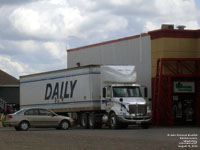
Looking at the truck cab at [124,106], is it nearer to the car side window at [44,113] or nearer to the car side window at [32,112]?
the car side window at [44,113]

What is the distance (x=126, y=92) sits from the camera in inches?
1416

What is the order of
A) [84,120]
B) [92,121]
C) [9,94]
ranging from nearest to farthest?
[92,121], [84,120], [9,94]

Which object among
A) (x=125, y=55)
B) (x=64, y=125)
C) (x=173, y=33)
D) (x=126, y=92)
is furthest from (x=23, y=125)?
(x=125, y=55)

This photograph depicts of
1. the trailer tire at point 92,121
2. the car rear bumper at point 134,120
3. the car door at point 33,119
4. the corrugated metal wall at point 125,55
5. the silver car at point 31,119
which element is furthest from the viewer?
the corrugated metal wall at point 125,55

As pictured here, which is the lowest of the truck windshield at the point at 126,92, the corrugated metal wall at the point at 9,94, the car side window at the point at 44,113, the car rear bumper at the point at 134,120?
the car rear bumper at the point at 134,120

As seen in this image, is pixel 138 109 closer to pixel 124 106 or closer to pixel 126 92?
pixel 124 106

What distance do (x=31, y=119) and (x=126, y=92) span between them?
5.74 metres

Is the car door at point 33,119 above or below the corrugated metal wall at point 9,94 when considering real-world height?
below

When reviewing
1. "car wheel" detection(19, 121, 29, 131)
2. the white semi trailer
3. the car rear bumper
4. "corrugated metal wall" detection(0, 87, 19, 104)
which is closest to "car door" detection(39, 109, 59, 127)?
"car wheel" detection(19, 121, 29, 131)

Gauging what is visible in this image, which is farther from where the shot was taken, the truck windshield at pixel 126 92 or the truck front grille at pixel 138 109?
the truck windshield at pixel 126 92

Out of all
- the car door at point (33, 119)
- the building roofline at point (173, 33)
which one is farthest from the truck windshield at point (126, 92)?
the building roofline at point (173, 33)

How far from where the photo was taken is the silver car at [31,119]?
3481 centimetres

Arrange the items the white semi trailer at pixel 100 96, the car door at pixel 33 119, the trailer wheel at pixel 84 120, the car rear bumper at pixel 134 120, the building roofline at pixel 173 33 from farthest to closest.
A: the building roofline at pixel 173 33 → the trailer wheel at pixel 84 120 → the white semi trailer at pixel 100 96 → the car rear bumper at pixel 134 120 → the car door at pixel 33 119

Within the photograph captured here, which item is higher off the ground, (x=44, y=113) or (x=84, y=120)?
(x=44, y=113)
